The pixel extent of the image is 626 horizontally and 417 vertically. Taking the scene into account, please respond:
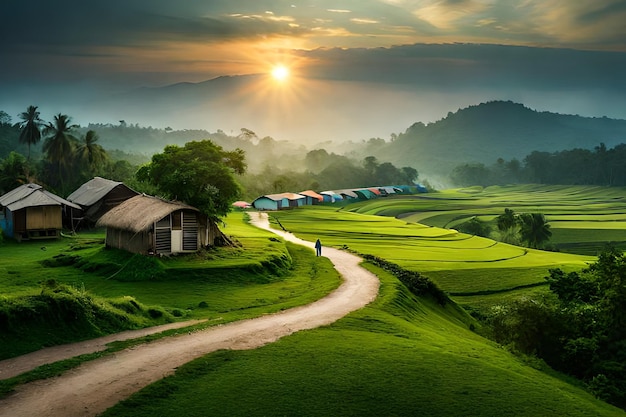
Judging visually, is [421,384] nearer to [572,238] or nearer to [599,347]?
[599,347]

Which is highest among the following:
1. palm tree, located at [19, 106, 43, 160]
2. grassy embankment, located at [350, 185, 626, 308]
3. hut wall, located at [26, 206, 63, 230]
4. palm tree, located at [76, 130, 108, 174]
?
palm tree, located at [19, 106, 43, 160]

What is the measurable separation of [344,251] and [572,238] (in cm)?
5332

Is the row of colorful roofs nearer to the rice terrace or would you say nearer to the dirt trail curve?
the rice terrace

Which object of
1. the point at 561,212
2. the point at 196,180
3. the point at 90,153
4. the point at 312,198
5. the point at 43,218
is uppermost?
the point at 90,153

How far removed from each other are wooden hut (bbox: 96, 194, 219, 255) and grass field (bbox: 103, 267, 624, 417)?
64.2ft

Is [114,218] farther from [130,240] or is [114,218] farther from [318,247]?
[318,247]

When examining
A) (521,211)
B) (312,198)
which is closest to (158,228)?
(312,198)

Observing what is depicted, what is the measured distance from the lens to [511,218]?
283 feet

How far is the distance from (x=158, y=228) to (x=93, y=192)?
1070 inches

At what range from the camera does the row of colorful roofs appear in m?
105

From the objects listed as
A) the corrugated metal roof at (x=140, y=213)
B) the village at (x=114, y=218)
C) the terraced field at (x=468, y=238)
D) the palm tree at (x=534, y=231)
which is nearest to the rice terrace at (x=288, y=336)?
the terraced field at (x=468, y=238)

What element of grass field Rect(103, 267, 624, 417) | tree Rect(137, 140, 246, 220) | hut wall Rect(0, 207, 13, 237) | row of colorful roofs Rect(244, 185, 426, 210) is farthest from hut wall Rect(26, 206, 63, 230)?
row of colorful roofs Rect(244, 185, 426, 210)

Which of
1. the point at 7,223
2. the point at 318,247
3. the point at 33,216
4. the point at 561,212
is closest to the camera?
the point at 318,247

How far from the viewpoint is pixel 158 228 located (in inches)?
1457
